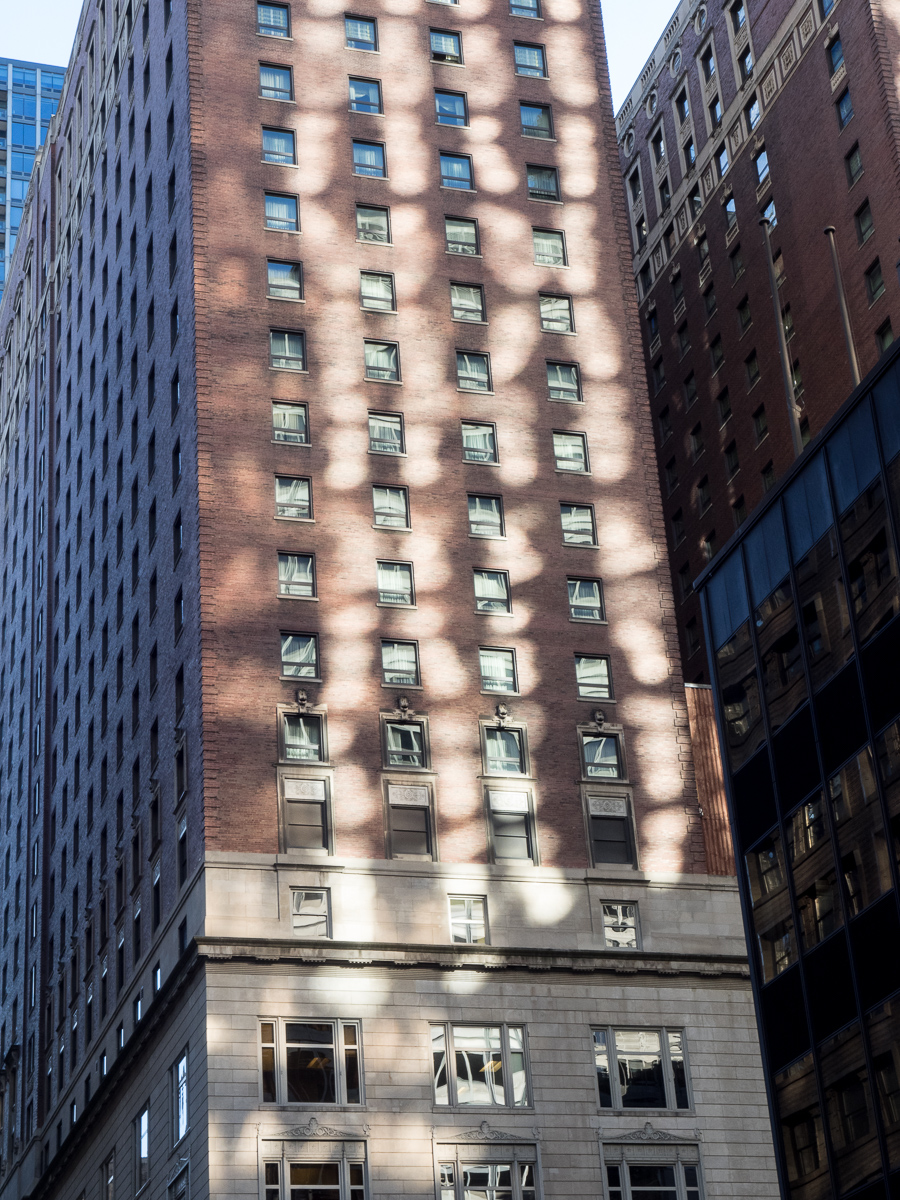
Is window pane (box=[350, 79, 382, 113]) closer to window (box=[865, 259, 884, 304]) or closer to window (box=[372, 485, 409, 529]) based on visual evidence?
window (box=[372, 485, 409, 529])

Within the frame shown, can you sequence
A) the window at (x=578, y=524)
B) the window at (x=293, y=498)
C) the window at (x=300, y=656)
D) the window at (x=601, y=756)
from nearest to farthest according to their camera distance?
the window at (x=300, y=656) < the window at (x=601, y=756) < the window at (x=293, y=498) < the window at (x=578, y=524)

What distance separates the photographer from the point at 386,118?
2931 inches

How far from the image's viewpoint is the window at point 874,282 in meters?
76.1

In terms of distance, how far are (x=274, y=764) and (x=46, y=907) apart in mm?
31585

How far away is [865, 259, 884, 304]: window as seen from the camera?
76.1 metres

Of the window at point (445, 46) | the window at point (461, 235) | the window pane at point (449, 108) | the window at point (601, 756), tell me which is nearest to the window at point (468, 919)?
the window at point (601, 756)

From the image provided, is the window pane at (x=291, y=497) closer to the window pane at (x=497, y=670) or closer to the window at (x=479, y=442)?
the window at (x=479, y=442)

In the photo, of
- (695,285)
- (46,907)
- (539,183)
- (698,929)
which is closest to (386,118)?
(539,183)

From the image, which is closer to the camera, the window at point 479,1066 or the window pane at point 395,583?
the window at point 479,1066

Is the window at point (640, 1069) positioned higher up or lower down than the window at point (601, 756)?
lower down

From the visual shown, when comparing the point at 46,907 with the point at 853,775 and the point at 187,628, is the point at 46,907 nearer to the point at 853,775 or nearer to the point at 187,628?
the point at 187,628

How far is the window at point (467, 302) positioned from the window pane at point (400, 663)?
557 inches

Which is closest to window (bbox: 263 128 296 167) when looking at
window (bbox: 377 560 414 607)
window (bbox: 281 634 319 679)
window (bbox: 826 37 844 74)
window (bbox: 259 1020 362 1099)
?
window (bbox: 377 560 414 607)

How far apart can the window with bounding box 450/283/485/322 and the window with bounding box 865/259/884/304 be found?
16284 millimetres
